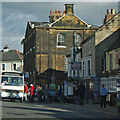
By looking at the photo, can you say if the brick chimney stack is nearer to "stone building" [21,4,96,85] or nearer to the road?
"stone building" [21,4,96,85]

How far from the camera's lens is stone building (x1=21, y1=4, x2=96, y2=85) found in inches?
2071

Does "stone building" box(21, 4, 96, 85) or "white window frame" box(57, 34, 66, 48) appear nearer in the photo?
"stone building" box(21, 4, 96, 85)

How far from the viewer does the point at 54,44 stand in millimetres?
53312

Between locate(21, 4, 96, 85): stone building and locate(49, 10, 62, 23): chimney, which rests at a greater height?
locate(49, 10, 62, 23): chimney

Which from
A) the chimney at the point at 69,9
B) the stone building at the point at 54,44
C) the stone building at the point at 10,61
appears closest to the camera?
the stone building at the point at 54,44

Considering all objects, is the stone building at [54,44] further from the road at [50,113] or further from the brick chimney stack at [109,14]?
the road at [50,113]

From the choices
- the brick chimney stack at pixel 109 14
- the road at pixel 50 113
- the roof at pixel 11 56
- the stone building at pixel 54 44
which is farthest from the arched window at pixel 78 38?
the road at pixel 50 113

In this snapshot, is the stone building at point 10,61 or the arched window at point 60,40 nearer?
the arched window at point 60,40

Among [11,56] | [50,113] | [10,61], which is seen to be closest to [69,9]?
[10,61]

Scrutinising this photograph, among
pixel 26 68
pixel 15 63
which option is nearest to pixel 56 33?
pixel 26 68

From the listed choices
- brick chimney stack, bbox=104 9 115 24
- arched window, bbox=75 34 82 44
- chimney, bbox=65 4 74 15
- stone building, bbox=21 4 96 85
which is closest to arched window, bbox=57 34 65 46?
stone building, bbox=21 4 96 85

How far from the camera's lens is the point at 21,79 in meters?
31.7

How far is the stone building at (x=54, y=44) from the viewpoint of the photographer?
52594mm

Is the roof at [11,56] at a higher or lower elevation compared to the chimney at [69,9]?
lower
